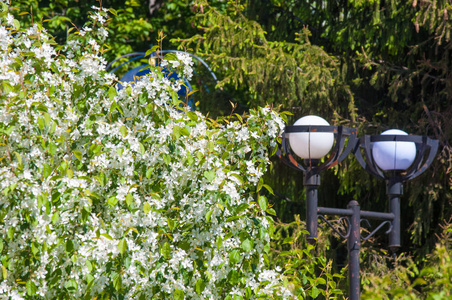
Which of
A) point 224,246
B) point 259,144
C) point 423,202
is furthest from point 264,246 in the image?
point 423,202

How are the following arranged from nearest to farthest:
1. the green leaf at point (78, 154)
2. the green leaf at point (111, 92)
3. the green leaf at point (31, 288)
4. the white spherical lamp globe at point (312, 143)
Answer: the green leaf at point (31, 288) < the green leaf at point (78, 154) < the green leaf at point (111, 92) < the white spherical lamp globe at point (312, 143)

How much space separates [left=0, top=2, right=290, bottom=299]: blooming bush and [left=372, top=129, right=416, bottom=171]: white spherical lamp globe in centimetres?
143

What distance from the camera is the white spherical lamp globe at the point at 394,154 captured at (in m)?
5.51

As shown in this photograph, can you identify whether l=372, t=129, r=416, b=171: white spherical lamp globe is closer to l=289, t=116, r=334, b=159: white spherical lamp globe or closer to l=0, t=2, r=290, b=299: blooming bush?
l=289, t=116, r=334, b=159: white spherical lamp globe

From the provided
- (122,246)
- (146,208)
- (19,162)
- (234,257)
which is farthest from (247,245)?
(19,162)

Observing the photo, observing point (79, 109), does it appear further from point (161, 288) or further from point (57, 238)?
point (161, 288)

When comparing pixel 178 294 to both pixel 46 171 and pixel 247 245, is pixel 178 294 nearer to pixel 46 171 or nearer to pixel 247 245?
pixel 247 245

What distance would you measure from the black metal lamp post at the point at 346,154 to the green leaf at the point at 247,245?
3.46ft

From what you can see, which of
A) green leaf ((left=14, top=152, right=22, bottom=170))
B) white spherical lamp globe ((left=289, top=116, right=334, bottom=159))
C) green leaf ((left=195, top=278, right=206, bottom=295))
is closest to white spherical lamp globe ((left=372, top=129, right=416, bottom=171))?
white spherical lamp globe ((left=289, top=116, right=334, bottom=159))

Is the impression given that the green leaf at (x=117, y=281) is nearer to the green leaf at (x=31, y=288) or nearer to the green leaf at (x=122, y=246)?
the green leaf at (x=122, y=246)

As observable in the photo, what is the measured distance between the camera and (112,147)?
4215 millimetres

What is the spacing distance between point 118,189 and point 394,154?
99.8 inches

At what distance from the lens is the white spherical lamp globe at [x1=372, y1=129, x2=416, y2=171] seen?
551 cm

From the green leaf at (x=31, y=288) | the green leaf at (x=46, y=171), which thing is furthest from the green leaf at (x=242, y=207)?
the green leaf at (x=31, y=288)
